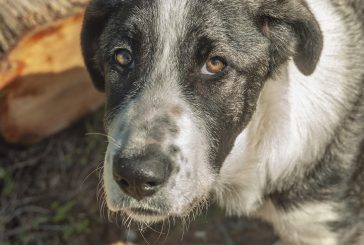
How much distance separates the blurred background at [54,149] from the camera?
154 inches

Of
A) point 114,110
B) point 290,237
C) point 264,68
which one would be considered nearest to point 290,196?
point 290,237

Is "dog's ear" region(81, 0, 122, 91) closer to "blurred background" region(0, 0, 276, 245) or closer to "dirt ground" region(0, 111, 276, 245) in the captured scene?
"blurred background" region(0, 0, 276, 245)

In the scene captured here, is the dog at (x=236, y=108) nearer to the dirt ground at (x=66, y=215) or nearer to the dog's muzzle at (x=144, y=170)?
the dog's muzzle at (x=144, y=170)

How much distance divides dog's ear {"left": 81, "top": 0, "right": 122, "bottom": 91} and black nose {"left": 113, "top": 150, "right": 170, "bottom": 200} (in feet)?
2.44

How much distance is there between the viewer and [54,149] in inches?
180

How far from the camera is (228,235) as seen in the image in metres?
4.26

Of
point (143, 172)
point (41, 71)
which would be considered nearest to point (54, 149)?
point (41, 71)

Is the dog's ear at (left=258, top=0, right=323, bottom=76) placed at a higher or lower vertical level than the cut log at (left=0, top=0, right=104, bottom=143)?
higher

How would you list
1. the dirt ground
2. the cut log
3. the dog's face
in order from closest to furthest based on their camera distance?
the dog's face
the cut log
the dirt ground

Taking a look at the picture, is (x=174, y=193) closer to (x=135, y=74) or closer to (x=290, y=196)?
(x=135, y=74)

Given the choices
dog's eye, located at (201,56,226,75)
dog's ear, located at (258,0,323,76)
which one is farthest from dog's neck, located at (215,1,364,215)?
dog's eye, located at (201,56,226,75)

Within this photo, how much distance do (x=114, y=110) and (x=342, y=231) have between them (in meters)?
1.37

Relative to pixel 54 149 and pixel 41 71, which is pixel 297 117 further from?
pixel 54 149

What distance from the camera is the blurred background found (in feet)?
12.8
